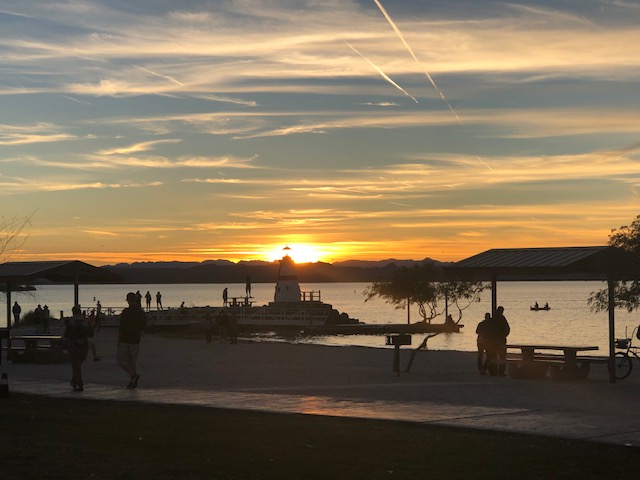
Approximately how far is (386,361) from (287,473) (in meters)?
21.2

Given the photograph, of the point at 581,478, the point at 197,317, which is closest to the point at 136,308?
the point at 581,478

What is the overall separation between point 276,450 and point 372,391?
7986 mm

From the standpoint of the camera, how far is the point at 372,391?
19734 mm

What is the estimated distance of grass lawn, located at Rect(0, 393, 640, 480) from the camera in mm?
10500

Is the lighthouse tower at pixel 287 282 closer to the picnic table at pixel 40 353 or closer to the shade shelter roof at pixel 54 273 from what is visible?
the shade shelter roof at pixel 54 273

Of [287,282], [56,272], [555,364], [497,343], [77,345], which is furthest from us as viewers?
[287,282]

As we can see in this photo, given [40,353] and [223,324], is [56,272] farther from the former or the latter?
[223,324]

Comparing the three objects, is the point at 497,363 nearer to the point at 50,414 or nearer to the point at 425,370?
the point at 425,370

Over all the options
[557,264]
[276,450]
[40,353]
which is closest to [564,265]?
[557,264]

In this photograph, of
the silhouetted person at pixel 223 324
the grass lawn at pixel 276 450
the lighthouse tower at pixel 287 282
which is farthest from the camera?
the lighthouse tower at pixel 287 282

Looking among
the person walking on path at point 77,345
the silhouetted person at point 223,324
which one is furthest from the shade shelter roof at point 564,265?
the silhouetted person at point 223,324

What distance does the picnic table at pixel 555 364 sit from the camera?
23.0 m

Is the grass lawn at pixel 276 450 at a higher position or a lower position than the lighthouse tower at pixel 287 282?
lower

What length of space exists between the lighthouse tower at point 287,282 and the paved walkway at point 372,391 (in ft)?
194
